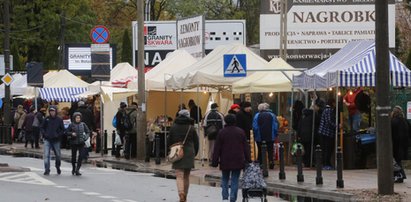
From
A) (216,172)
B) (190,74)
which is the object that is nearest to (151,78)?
(190,74)

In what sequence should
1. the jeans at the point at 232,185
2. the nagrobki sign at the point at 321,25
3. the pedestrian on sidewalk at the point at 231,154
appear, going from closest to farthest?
the pedestrian on sidewalk at the point at 231,154 < the jeans at the point at 232,185 < the nagrobki sign at the point at 321,25

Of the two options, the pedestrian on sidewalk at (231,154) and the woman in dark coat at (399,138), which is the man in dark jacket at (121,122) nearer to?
the woman in dark coat at (399,138)

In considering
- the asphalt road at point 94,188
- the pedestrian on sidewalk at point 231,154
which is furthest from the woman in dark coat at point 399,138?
the pedestrian on sidewalk at point 231,154

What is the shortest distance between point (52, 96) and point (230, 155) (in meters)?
29.8

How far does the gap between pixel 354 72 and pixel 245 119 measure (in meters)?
3.48

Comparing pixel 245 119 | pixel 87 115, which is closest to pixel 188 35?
pixel 87 115

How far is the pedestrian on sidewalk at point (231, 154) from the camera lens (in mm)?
15789

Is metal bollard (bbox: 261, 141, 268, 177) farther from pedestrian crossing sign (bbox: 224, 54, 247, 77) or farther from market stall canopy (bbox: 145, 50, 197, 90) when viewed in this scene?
market stall canopy (bbox: 145, 50, 197, 90)

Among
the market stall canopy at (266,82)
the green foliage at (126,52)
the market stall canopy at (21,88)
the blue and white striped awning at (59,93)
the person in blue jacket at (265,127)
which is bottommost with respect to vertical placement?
the person in blue jacket at (265,127)

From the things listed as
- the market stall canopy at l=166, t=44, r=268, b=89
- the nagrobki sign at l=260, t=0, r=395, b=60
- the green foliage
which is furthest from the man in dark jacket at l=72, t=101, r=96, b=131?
the green foliage

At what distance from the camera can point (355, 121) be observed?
2459cm

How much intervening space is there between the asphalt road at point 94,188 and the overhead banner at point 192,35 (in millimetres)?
10584

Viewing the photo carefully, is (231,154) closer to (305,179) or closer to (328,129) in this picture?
(305,179)

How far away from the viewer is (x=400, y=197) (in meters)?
17.2
